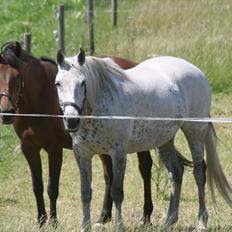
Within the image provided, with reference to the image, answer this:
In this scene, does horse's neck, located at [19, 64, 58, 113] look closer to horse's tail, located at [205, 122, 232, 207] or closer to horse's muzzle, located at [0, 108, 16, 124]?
horse's muzzle, located at [0, 108, 16, 124]

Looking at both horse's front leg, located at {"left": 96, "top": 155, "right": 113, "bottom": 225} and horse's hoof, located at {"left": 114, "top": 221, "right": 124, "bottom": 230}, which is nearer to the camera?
horse's hoof, located at {"left": 114, "top": 221, "right": 124, "bottom": 230}

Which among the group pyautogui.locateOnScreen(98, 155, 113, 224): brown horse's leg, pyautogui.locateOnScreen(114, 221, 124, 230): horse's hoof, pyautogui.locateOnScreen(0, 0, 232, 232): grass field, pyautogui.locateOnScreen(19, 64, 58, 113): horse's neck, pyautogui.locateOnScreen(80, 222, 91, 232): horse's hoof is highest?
pyautogui.locateOnScreen(19, 64, 58, 113): horse's neck

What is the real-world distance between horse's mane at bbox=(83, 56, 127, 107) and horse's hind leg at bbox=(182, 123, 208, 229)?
3.40ft

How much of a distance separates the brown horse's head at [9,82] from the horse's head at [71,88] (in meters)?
0.98

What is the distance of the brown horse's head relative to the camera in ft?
25.2

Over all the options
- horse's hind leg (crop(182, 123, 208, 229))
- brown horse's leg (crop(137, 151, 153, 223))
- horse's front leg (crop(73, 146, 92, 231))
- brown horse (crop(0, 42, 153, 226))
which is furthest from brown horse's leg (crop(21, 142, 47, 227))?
horse's hind leg (crop(182, 123, 208, 229))

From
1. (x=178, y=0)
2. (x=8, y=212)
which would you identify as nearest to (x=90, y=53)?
(x=178, y=0)

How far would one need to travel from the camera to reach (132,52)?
1494 cm

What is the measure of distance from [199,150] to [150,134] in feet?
2.83

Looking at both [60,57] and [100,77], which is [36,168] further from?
[60,57]

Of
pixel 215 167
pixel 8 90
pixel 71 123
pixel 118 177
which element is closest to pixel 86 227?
pixel 118 177

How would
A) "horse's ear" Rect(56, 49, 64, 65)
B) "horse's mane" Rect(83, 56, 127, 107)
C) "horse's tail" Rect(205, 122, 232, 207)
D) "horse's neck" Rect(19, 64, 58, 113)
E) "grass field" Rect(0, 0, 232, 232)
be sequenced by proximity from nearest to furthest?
"horse's ear" Rect(56, 49, 64, 65), "horse's mane" Rect(83, 56, 127, 107), "horse's neck" Rect(19, 64, 58, 113), "horse's tail" Rect(205, 122, 232, 207), "grass field" Rect(0, 0, 232, 232)

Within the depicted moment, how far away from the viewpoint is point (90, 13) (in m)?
15.7

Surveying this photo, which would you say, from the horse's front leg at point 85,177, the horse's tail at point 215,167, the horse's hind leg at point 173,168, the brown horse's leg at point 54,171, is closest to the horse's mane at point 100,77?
the horse's front leg at point 85,177
